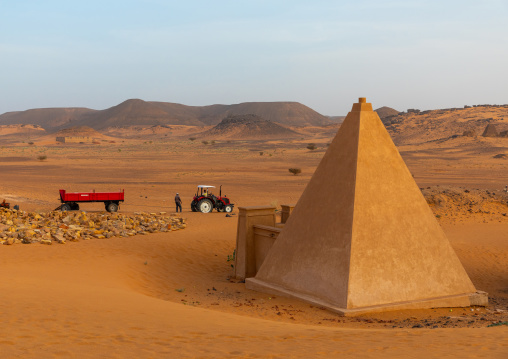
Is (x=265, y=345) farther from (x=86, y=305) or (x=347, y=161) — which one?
(x=347, y=161)

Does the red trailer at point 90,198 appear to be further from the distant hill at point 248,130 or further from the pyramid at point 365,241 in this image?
the distant hill at point 248,130

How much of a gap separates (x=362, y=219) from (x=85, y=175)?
122 ft

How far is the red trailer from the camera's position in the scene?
2458 centimetres

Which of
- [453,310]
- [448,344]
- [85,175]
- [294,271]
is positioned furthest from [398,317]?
[85,175]

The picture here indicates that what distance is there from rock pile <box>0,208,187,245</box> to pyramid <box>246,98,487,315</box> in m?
8.26

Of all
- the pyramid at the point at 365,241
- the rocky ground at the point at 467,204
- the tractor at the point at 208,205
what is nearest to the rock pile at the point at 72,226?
the tractor at the point at 208,205

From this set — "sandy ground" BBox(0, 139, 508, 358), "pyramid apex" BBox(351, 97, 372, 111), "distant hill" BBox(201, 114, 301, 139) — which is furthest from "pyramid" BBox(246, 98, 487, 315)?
"distant hill" BBox(201, 114, 301, 139)

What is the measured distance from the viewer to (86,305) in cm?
954

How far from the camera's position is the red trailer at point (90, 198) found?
80.6 ft

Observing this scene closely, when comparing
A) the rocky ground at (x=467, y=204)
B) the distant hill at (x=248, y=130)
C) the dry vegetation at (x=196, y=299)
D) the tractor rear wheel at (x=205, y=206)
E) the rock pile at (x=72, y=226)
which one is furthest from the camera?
the distant hill at (x=248, y=130)

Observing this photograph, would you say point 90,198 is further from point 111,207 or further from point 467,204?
point 467,204

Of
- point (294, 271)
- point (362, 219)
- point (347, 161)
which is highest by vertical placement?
point (347, 161)

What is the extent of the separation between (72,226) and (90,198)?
5.64 meters

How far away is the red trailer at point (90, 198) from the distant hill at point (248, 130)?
3465 inches
